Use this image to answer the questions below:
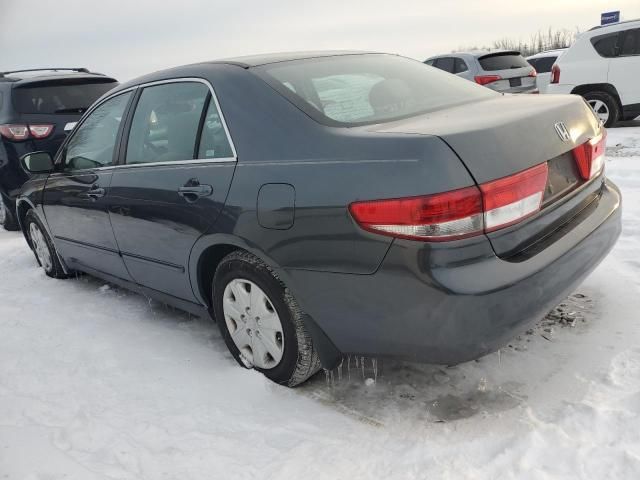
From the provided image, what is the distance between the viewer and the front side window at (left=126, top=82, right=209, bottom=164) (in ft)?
9.63

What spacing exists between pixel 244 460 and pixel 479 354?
3.32 ft

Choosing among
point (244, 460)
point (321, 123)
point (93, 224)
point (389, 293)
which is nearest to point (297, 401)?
point (244, 460)

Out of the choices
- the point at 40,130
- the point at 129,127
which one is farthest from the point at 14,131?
the point at 129,127

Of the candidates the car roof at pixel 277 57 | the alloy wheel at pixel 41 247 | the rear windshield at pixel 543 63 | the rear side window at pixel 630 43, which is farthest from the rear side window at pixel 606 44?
the alloy wheel at pixel 41 247

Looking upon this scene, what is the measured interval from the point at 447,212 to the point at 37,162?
335cm

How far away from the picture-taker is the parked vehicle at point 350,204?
6.62 ft

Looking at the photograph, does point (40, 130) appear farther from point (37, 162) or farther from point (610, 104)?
point (610, 104)

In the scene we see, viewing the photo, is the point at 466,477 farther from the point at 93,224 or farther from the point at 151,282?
the point at 93,224

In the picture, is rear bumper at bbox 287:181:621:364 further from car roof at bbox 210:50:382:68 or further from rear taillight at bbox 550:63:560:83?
rear taillight at bbox 550:63:560:83

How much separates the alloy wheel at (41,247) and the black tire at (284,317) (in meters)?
2.72

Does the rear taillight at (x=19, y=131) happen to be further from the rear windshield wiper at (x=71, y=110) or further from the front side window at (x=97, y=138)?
the front side window at (x=97, y=138)

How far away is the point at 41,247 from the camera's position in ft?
16.0

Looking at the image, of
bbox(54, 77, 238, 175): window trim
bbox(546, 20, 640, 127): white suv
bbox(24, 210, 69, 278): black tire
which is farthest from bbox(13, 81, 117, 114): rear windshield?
bbox(546, 20, 640, 127): white suv

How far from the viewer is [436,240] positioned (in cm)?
199
